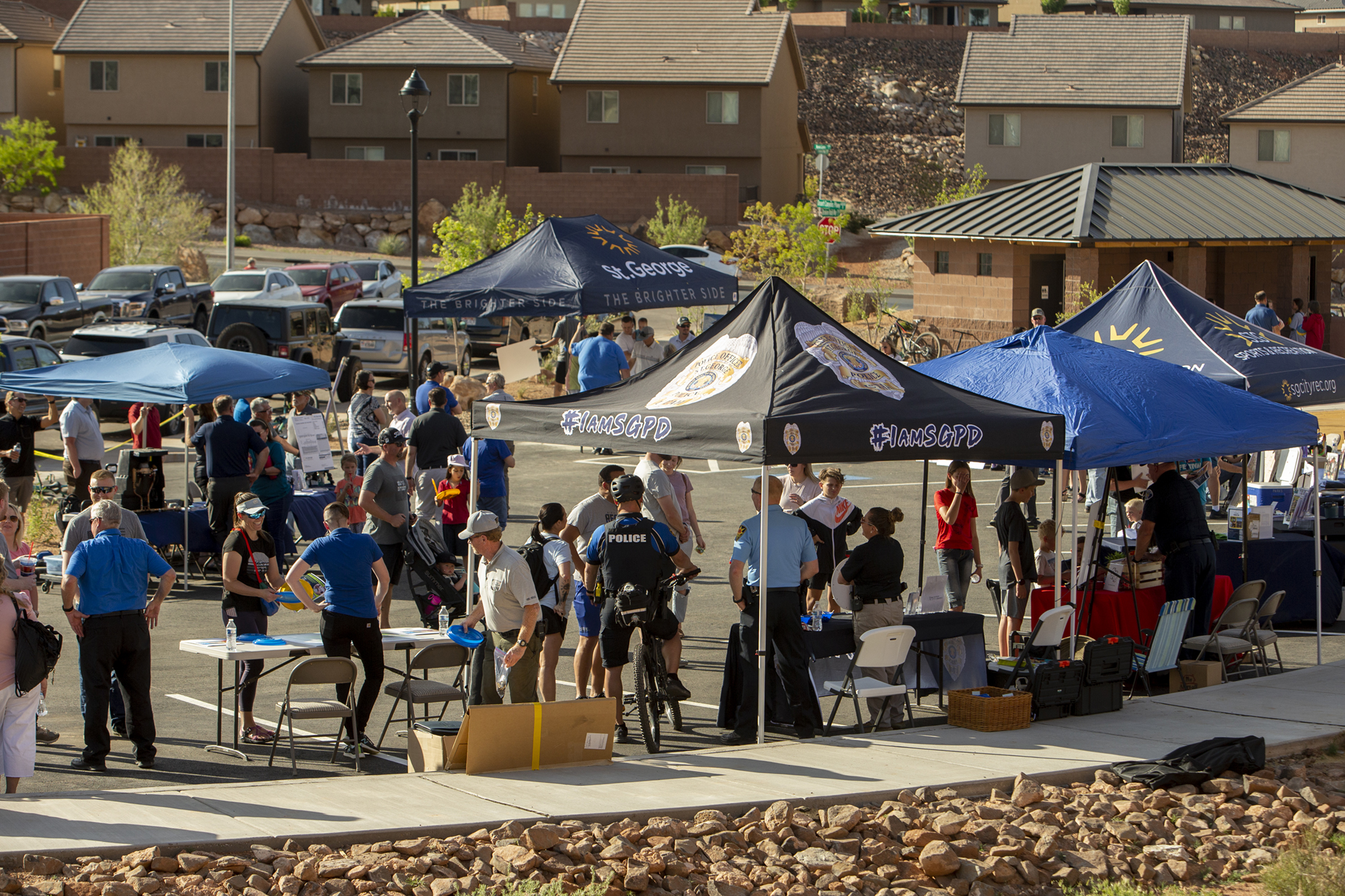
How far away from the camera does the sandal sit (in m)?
10.5

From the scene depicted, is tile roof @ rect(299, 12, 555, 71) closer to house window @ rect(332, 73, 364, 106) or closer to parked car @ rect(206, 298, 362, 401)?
house window @ rect(332, 73, 364, 106)

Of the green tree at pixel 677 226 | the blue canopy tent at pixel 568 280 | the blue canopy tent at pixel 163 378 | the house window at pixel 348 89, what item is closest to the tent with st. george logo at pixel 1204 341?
the blue canopy tent at pixel 568 280

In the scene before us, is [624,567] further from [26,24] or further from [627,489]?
[26,24]

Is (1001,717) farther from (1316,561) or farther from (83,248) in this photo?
(83,248)

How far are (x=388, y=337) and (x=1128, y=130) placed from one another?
3762 centimetres

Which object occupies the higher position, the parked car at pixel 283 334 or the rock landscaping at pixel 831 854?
the parked car at pixel 283 334

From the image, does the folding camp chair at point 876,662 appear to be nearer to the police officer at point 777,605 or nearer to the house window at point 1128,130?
the police officer at point 777,605

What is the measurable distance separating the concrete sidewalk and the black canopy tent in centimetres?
92

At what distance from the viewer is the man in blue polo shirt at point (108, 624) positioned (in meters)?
9.73

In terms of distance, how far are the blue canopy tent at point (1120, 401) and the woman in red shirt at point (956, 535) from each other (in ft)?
3.40

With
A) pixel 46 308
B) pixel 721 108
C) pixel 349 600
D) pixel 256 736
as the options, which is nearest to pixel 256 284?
pixel 46 308

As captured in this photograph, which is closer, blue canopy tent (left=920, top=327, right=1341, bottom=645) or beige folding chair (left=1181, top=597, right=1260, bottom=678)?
blue canopy tent (left=920, top=327, right=1341, bottom=645)

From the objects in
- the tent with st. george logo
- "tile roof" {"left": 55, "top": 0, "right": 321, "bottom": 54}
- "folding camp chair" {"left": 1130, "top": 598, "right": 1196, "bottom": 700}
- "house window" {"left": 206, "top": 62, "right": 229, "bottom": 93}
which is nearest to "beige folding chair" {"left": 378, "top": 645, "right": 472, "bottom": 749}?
"folding camp chair" {"left": 1130, "top": 598, "right": 1196, "bottom": 700}

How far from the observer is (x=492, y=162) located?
198 ft
